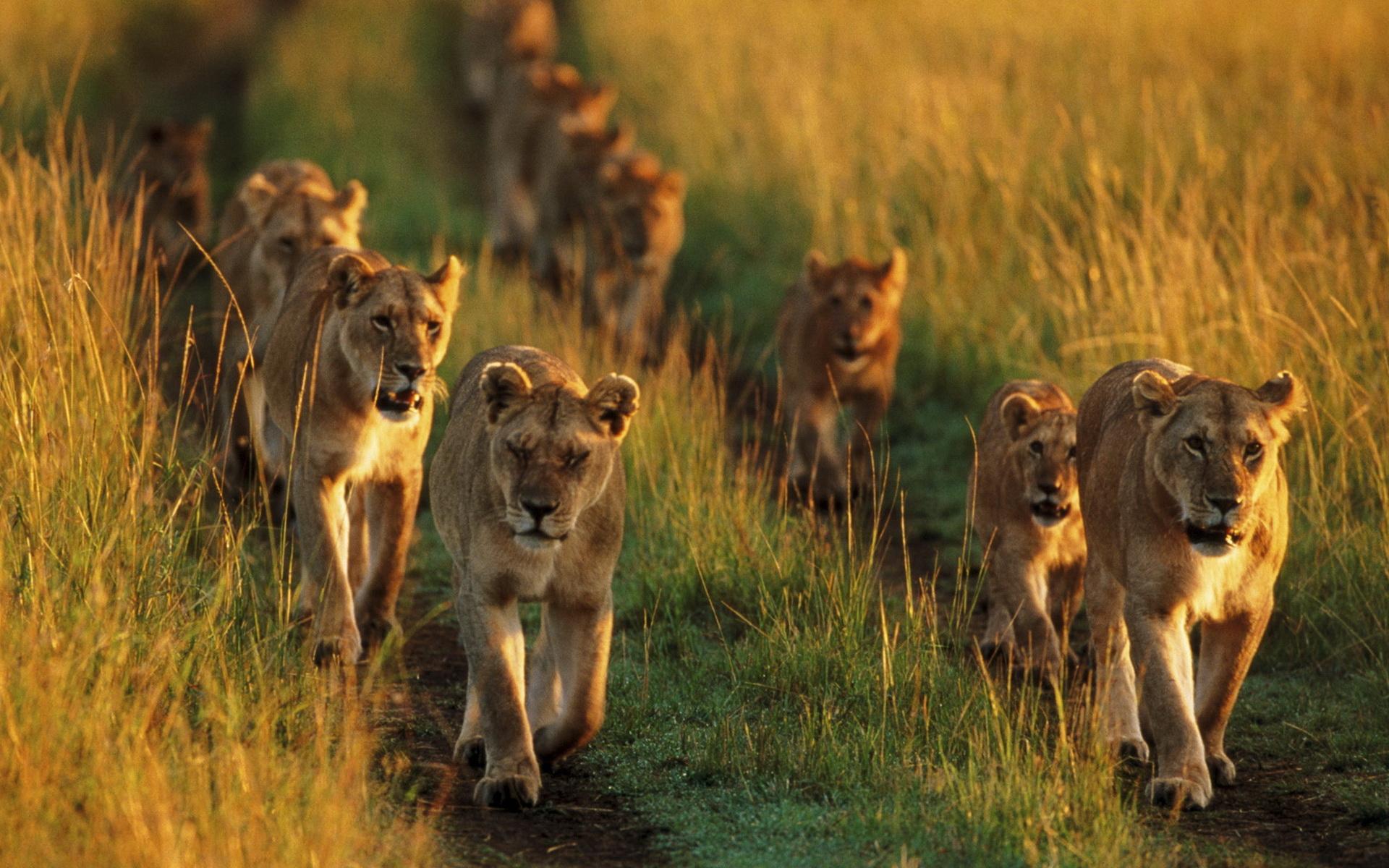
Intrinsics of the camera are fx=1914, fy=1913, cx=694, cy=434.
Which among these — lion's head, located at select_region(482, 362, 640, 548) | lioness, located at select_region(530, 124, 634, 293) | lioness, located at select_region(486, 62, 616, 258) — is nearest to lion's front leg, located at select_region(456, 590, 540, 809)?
lion's head, located at select_region(482, 362, 640, 548)

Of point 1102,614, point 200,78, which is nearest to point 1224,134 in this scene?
point 1102,614

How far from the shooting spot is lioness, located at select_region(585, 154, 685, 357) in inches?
461

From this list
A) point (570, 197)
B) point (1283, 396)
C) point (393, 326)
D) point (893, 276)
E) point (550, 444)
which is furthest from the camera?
point (570, 197)

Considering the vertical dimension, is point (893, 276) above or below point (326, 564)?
above

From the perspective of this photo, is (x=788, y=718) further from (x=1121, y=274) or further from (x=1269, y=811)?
(x=1121, y=274)

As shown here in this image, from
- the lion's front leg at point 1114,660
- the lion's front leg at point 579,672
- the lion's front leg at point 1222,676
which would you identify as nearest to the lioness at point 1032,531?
the lion's front leg at point 1114,660

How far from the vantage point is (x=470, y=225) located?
585 inches

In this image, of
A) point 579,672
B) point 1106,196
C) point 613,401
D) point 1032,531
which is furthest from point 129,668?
point 1106,196

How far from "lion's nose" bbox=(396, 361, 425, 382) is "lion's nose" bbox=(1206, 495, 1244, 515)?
2.60m

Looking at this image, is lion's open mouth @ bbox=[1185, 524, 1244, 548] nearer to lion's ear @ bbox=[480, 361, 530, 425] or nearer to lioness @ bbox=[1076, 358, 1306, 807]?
lioness @ bbox=[1076, 358, 1306, 807]

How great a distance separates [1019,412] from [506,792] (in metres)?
2.63

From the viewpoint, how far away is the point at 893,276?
9391 millimetres

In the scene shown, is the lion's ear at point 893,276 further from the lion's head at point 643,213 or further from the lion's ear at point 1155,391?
the lion's ear at point 1155,391

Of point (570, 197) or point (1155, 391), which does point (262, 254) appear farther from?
point (570, 197)
